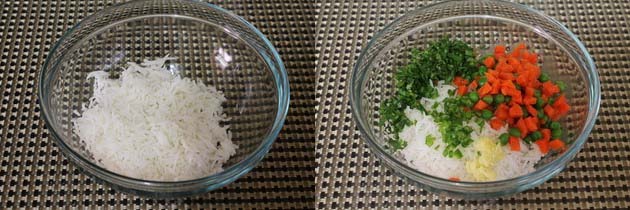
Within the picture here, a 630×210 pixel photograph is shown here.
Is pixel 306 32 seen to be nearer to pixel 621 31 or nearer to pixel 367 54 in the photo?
pixel 367 54

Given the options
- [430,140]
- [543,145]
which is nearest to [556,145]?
[543,145]

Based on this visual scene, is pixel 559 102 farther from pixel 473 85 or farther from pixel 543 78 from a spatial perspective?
pixel 473 85

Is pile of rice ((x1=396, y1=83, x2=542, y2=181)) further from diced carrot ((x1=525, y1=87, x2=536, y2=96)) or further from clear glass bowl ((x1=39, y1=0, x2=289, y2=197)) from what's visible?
clear glass bowl ((x1=39, y1=0, x2=289, y2=197))

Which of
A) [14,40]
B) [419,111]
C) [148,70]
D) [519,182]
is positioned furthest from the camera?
[14,40]

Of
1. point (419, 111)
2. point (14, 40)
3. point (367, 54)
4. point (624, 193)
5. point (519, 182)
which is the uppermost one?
point (14, 40)

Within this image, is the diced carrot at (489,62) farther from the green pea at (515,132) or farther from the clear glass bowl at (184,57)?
the clear glass bowl at (184,57)

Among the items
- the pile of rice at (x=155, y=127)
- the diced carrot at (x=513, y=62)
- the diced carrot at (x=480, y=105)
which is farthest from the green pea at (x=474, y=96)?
the pile of rice at (x=155, y=127)

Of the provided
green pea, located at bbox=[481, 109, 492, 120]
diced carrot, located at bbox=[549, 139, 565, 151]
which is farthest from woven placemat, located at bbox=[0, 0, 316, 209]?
diced carrot, located at bbox=[549, 139, 565, 151]

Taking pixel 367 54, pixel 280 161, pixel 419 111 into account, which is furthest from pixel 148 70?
pixel 419 111
